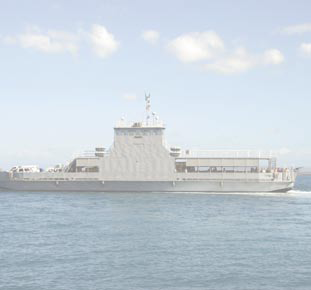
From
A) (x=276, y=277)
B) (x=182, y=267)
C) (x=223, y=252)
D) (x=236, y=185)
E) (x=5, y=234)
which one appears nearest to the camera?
(x=276, y=277)

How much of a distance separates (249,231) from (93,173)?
29.0 meters

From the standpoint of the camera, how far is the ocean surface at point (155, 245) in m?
20.0

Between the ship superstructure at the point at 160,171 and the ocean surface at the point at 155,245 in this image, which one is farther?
the ship superstructure at the point at 160,171

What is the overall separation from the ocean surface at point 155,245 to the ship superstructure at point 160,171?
8.77 metres

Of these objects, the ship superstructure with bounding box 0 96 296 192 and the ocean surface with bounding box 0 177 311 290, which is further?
the ship superstructure with bounding box 0 96 296 192

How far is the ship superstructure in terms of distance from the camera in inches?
2146

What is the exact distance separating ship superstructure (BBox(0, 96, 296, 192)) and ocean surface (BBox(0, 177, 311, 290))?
8.77 metres

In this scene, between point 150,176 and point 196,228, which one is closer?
point 196,228

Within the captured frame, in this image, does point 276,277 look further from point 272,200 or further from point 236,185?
point 236,185

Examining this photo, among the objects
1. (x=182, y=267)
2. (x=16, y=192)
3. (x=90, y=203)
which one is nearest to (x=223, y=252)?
(x=182, y=267)

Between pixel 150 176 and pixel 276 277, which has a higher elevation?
pixel 150 176

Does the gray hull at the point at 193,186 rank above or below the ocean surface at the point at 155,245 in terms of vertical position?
above

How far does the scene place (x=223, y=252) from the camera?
24703 mm

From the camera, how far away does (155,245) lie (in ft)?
86.6
